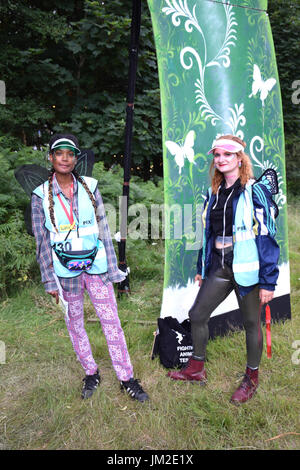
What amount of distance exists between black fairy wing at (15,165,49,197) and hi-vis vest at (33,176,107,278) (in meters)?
0.26

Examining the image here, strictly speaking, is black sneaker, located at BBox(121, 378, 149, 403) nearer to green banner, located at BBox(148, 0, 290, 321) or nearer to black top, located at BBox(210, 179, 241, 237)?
green banner, located at BBox(148, 0, 290, 321)

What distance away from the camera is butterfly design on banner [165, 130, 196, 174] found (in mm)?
3353

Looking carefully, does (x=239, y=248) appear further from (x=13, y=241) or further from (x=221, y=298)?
(x=13, y=241)

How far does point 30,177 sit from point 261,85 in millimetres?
2756

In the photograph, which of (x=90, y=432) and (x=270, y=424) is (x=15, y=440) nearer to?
(x=90, y=432)

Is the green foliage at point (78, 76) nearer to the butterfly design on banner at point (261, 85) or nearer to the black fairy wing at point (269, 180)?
the butterfly design on banner at point (261, 85)

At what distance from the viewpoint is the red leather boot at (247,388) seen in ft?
9.15

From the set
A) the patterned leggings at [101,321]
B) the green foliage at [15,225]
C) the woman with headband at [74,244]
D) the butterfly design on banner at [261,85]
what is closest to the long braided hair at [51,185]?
the woman with headband at [74,244]

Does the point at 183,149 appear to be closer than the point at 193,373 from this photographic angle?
No

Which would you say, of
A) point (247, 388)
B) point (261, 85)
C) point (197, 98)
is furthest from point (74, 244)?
point (261, 85)

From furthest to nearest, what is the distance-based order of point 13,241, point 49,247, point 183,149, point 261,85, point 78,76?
point 78,76, point 13,241, point 261,85, point 183,149, point 49,247

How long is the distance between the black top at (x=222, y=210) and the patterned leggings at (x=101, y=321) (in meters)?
0.95

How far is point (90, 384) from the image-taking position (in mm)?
2918
